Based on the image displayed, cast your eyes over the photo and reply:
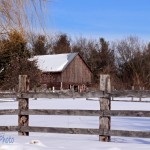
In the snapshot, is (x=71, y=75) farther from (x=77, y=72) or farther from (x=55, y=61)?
(x=55, y=61)

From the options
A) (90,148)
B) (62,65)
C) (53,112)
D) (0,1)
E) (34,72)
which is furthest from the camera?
(62,65)

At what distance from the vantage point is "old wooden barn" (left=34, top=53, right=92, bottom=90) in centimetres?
6456

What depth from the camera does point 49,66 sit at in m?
66.4

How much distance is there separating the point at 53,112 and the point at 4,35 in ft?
15.0

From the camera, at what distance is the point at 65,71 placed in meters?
65.8

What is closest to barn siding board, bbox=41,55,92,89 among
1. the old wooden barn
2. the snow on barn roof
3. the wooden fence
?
the old wooden barn

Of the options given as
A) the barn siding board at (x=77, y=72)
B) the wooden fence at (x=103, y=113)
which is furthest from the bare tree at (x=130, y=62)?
the wooden fence at (x=103, y=113)

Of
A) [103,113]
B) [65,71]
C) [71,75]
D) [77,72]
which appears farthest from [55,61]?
[103,113]

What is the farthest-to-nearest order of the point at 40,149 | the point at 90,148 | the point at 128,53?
1. the point at 128,53
2. the point at 90,148
3. the point at 40,149

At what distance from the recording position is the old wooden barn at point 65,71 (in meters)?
64.6

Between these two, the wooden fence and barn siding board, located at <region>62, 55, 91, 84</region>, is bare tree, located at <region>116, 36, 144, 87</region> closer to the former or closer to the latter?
barn siding board, located at <region>62, 55, 91, 84</region>

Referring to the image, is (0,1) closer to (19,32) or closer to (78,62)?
(19,32)

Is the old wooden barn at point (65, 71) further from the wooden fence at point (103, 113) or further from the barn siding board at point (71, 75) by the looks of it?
the wooden fence at point (103, 113)

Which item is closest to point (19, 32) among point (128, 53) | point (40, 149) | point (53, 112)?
point (40, 149)
